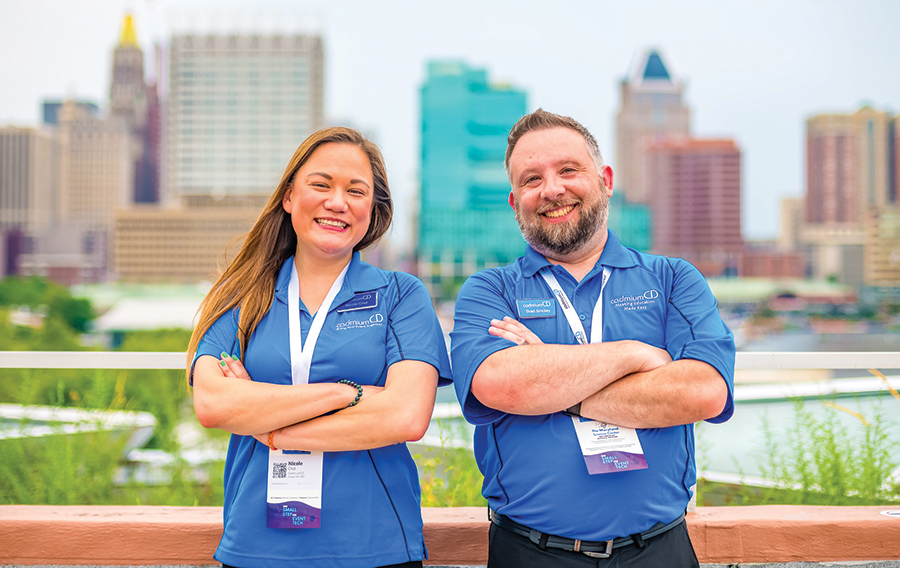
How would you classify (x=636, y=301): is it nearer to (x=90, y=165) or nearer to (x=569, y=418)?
(x=569, y=418)

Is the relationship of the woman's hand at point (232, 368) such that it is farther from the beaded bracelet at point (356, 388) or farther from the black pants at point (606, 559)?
the black pants at point (606, 559)

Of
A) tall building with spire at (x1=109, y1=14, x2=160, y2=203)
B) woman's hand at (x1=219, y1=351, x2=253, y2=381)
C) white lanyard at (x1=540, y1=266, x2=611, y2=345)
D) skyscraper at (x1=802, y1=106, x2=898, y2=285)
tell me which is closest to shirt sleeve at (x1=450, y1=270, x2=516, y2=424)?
white lanyard at (x1=540, y1=266, x2=611, y2=345)

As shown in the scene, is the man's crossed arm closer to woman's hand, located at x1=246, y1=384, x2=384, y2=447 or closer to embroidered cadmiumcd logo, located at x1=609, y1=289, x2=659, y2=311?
embroidered cadmiumcd logo, located at x1=609, y1=289, x2=659, y2=311

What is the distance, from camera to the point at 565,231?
73.8 inches

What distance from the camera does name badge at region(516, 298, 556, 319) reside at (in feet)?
5.92

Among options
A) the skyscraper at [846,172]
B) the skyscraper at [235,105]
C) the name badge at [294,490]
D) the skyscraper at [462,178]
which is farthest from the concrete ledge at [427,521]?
the skyscraper at [846,172]

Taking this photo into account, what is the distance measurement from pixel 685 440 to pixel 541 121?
1.05 meters

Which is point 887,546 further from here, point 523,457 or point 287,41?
point 287,41

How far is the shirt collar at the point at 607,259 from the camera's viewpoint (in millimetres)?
1881

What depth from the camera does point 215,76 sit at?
11462 cm

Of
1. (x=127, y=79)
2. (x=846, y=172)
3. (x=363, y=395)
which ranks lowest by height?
(x=363, y=395)

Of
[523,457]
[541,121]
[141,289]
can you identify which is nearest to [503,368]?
[523,457]

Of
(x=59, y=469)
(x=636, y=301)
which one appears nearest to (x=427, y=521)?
(x=636, y=301)

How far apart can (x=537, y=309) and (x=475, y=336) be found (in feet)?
0.66
